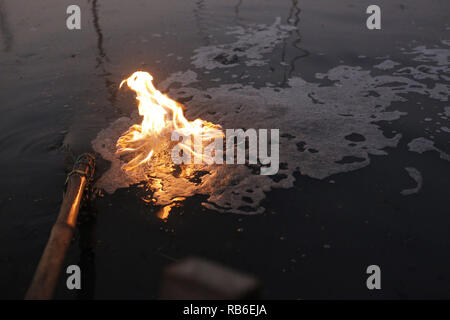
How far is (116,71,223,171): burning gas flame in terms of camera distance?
634 centimetres

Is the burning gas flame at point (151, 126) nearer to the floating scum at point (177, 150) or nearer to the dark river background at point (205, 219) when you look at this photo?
the floating scum at point (177, 150)

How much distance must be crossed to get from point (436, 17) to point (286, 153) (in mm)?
10458

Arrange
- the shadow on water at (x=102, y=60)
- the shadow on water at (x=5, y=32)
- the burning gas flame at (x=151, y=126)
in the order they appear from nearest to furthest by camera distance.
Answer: the burning gas flame at (x=151, y=126), the shadow on water at (x=102, y=60), the shadow on water at (x=5, y=32)

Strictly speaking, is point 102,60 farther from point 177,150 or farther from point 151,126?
point 177,150

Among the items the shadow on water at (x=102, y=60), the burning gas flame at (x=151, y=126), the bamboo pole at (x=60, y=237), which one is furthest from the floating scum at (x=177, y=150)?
the shadow on water at (x=102, y=60)

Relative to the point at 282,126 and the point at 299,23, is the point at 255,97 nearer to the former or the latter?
the point at 282,126

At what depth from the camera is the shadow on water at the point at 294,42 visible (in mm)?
9195

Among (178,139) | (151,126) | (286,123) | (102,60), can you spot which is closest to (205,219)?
(178,139)

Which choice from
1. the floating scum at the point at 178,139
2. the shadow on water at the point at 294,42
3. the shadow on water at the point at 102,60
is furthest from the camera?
the shadow on water at the point at 294,42

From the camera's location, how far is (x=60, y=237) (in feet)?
12.2

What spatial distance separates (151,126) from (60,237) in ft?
10.2

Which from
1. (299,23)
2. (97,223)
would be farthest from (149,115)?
(299,23)

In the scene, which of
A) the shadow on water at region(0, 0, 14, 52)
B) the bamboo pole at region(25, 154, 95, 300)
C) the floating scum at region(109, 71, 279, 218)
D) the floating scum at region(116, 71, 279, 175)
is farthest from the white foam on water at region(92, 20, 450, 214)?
the shadow on water at region(0, 0, 14, 52)

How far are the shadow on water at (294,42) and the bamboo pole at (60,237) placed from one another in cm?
535
